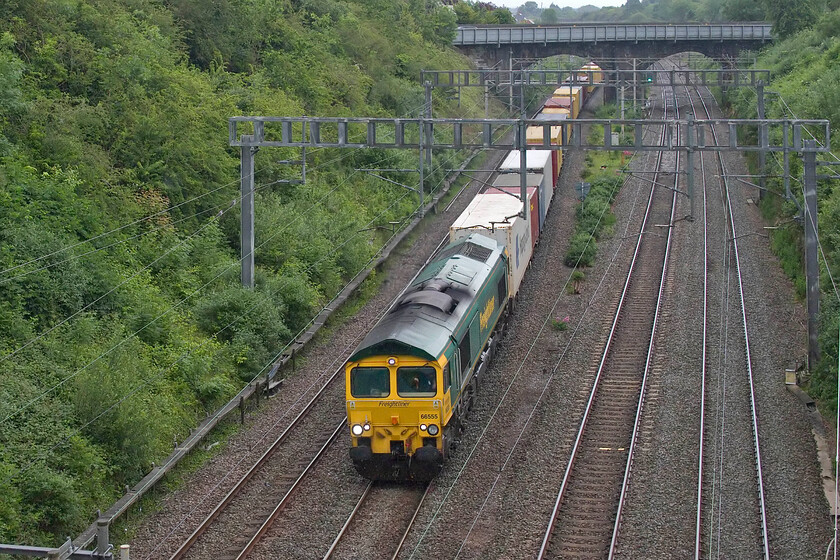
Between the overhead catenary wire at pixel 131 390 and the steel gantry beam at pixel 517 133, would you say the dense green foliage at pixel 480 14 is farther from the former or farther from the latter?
the overhead catenary wire at pixel 131 390

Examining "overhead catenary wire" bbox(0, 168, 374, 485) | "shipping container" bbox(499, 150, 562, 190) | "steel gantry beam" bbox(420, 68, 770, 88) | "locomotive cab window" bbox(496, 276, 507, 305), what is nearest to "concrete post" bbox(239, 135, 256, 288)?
"overhead catenary wire" bbox(0, 168, 374, 485)

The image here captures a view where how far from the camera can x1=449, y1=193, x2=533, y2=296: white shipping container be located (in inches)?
997

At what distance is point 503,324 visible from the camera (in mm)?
25016

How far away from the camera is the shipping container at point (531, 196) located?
97.4 feet

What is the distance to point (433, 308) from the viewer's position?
60.2ft

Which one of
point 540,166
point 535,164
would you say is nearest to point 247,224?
point 540,166

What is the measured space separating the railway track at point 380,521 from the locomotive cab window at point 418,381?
5.97ft

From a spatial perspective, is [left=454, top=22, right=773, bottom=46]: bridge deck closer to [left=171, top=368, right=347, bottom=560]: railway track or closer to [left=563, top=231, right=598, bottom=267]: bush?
[left=563, top=231, right=598, bottom=267]: bush

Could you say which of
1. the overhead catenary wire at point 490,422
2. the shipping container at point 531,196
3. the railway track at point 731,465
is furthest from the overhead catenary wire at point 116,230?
the railway track at point 731,465

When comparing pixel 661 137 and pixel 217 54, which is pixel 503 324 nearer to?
pixel 217 54

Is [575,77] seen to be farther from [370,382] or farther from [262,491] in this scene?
[262,491]

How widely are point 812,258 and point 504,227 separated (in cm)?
Answer: 751

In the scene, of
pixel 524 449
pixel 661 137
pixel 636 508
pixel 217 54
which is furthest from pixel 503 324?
pixel 661 137

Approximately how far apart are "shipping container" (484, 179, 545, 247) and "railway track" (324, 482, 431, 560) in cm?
1329
